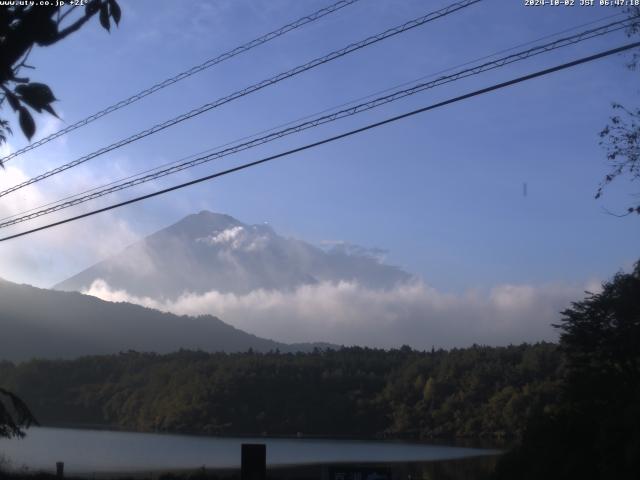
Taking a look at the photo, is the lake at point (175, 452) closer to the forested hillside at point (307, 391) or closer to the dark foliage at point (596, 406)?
the forested hillside at point (307, 391)

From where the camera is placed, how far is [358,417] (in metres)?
90.8

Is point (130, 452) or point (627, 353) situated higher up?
point (627, 353)

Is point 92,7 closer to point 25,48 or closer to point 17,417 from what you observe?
point 25,48

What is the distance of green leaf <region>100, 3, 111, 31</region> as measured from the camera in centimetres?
518

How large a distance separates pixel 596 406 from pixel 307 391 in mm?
72309

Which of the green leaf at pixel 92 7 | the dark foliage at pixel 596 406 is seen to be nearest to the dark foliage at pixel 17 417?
the dark foliage at pixel 596 406

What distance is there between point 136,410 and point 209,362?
11255mm

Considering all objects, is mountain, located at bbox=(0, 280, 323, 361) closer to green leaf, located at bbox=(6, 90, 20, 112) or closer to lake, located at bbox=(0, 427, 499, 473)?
lake, located at bbox=(0, 427, 499, 473)

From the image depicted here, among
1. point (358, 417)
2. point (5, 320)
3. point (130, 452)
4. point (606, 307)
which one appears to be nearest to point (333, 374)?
point (358, 417)

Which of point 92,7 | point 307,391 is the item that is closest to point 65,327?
point 307,391

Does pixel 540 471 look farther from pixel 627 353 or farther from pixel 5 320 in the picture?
pixel 5 320

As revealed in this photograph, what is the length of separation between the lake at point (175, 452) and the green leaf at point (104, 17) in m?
43.2

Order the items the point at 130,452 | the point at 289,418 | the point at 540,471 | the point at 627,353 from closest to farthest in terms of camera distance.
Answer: the point at 540,471 < the point at 627,353 < the point at 130,452 < the point at 289,418

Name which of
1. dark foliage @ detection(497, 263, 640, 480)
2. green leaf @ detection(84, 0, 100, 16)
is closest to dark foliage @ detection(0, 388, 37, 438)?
dark foliage @ detection(497, 263, 640, 480)
